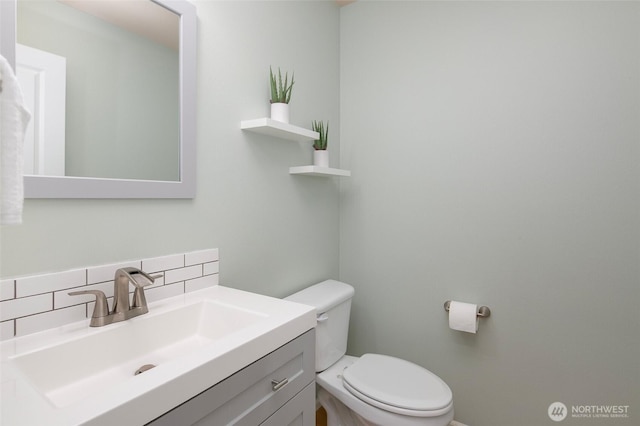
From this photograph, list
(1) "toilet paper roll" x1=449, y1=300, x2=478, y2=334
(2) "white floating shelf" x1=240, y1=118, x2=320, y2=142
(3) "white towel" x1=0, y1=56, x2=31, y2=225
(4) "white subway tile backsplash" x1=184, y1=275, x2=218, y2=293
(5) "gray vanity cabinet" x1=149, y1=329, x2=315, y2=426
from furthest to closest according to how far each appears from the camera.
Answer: (1) "toilet paper roll" x1=449, y1=300, x2=478, y2=334 < (2) "white floating shelf" x1=240, y1=118, x2=320, y2=142 < (4) "white subway tile backsplash" x1=184, y1=275, x2=218, y2=293 < (5) "gray vanity cabinet" x1=149, y1=329, x2=315, y2=426 < (3) "white towel" x1=0, y1=56, x2=31, y2=225

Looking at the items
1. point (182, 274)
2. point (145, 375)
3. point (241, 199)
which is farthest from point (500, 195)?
point (145, 375)

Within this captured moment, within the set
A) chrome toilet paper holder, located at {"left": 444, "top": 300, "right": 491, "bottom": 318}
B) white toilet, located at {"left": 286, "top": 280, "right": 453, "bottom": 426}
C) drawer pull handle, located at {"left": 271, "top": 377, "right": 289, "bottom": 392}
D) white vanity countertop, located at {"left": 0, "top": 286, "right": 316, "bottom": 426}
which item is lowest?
white toilet, located at {"left": 286, "top": 280, "right": 453, "bottom": 426}

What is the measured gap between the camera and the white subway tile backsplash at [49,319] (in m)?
0.79

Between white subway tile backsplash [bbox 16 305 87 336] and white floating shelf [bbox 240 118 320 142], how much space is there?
84 cm

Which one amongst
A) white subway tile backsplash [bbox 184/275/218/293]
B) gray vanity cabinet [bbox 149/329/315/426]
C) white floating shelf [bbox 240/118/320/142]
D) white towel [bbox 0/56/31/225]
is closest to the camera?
white towel [bbox 0/56/31/225]

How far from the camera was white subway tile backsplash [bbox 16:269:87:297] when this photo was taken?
0.79m

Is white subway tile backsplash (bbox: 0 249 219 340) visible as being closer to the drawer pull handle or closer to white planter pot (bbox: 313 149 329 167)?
the drawer pull handle

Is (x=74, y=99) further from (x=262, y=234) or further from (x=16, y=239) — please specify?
(x=262, y=234)

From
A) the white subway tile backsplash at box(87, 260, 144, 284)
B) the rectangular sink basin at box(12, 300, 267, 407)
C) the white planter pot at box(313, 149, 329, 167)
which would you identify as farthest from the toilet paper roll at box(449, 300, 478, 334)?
the white subway tile backsplash at box(87, 260, 144, 284)

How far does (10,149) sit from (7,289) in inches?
17.2

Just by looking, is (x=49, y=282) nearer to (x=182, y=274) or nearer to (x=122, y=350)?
(x=122, y=350)

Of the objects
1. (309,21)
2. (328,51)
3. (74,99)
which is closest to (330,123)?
(328,51)

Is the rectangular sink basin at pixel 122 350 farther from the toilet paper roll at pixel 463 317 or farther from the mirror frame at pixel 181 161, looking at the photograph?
the toilet paper roll at pixel 463 317

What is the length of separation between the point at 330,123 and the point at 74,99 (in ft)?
4.32
